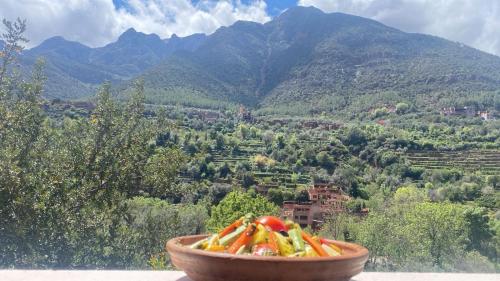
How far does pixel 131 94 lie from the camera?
Answer: 5770 millimetres

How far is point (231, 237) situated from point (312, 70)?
79327mm

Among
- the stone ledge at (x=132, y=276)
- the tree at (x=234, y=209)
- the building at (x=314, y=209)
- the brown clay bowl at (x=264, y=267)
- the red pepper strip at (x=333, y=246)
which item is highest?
the brown clay bowl at (x=264, y=267)

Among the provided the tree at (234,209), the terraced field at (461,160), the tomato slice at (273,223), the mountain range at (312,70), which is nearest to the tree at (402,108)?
the mountain range at (312,70)

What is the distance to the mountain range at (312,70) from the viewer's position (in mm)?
63688

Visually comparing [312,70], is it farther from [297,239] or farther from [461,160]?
[297,239]

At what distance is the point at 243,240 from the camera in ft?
4.52

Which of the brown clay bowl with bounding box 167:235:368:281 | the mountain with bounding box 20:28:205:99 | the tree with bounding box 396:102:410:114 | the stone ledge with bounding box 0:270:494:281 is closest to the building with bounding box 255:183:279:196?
the stone ledge with bounding box 0:270:494:281

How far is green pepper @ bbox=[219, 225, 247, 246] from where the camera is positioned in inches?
56.4

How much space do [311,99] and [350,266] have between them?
68.9 meters

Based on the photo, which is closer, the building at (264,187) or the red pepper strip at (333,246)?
the red pepper strip at (333,246)

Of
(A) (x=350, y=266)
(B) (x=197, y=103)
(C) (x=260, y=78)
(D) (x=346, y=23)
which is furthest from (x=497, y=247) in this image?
(D) (x=346, y=23)

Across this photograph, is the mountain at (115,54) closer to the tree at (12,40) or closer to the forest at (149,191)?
the forest at (149,191)

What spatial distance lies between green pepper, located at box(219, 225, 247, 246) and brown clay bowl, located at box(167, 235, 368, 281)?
0.14m

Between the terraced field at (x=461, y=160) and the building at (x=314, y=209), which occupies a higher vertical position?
the terraced field at (x=461, y=160)
